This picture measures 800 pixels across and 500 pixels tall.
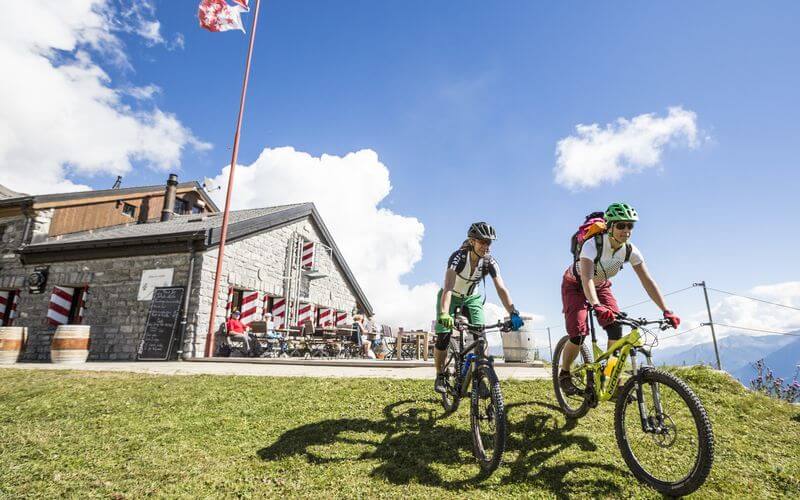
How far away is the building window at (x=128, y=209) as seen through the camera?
19719 millimetres

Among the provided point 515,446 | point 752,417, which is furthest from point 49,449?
point 752,417

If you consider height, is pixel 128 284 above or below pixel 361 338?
above

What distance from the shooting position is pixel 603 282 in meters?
4.30

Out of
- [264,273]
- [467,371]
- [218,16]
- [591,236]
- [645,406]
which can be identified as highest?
[218,16]

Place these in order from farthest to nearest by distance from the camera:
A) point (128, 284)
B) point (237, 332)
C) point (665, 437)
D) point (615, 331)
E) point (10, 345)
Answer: point (128, 284) → point (237, 332) → point (10, 345) → point (615, 331) → point (665, 437)

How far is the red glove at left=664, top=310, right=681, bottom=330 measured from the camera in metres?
3.30

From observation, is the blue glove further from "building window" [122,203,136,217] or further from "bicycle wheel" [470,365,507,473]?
"building window" [122,203,136,217]

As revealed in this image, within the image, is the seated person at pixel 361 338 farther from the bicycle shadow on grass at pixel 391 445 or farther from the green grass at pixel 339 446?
the bicycle shadow on grass at pixel 391 445

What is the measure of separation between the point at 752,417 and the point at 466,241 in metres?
3.76

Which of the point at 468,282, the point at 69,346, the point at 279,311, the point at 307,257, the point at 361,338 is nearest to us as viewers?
the point at 468,282

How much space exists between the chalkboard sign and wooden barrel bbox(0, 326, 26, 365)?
9.54 ft

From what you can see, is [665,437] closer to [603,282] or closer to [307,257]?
[603,282]

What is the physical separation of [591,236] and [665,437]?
1.78m

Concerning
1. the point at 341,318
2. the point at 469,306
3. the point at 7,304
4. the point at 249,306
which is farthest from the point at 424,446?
the point at 7,304
